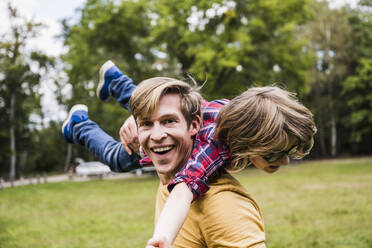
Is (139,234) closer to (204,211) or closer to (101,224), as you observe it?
(101,224)

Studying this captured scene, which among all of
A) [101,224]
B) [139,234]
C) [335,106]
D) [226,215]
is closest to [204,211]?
[226,215]

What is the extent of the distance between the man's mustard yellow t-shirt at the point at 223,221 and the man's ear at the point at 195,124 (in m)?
0.34

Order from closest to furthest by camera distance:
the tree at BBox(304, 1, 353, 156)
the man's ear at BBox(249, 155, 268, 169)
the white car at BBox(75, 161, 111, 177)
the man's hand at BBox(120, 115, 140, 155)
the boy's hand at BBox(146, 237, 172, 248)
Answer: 1. the boy's hand at BBox(146, 237, 172, 248)
2. the man's ear at BBox(249, 155, 268, 169)
3. the man's hand at BBox(120, 115, 140, 155)
4. the white car at BBox(75, 161, 111, 177)
5. the tree at BBox(304, 1, 353, 156)

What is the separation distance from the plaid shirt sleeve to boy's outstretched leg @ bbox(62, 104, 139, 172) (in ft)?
3.59

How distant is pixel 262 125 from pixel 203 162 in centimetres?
37

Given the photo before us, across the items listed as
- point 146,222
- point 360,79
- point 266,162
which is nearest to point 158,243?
point 266,162

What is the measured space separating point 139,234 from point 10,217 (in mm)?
4564

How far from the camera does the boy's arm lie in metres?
1.62

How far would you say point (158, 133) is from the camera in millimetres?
2094

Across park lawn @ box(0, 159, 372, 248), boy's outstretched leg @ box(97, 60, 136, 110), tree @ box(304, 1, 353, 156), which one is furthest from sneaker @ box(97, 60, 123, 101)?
tree @ box(304, 1, 353, 156)

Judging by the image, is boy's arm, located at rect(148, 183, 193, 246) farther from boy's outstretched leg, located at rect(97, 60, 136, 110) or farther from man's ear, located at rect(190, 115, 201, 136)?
boy's outstretched leg, located at rect(97, 60, 136, 110)

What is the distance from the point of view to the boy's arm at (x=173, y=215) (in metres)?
1.62

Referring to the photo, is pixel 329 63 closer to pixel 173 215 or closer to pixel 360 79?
pixel 360 79

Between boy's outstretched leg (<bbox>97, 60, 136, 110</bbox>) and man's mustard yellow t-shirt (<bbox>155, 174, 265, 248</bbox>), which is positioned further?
boy's outstretched leg (<bbox>97, 60, 136, 110</bbox>)
